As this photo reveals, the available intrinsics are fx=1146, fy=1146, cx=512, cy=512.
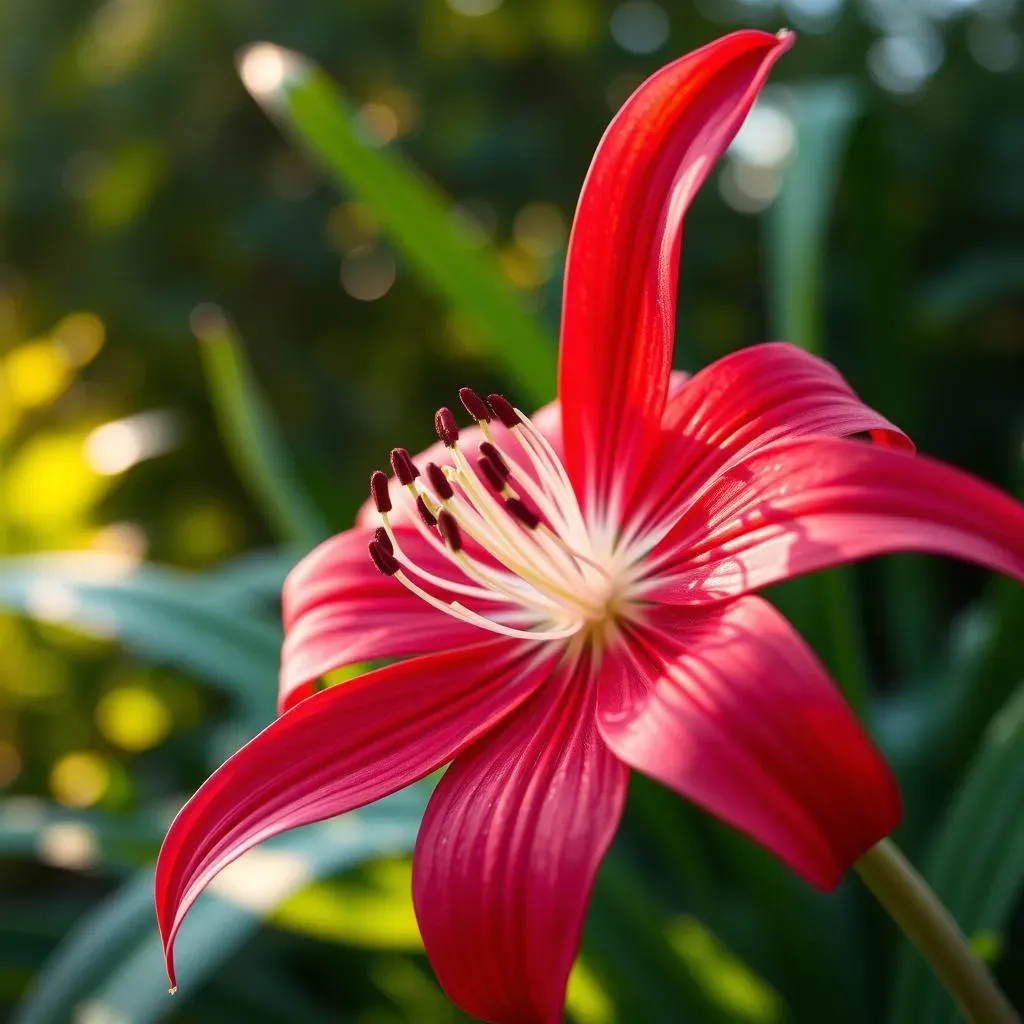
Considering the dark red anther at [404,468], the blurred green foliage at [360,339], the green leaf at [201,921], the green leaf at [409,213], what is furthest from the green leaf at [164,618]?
the dark red anther at [404,468]

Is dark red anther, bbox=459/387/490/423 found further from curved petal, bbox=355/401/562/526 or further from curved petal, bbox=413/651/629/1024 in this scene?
curved petal, bbox=413/651/629/1024

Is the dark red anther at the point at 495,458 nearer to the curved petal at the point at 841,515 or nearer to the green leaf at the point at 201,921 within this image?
the curved petal at the point at 841,515

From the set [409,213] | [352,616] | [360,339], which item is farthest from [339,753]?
[360,339]

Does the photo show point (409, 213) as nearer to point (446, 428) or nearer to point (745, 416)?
point (446, 428)

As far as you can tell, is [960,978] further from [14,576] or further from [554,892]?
[14,576]

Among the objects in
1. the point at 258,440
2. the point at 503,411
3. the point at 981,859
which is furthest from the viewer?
the point at 258,440

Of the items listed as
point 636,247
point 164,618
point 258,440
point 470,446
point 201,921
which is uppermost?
point 636,247

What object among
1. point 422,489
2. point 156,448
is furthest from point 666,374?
point 156,448
